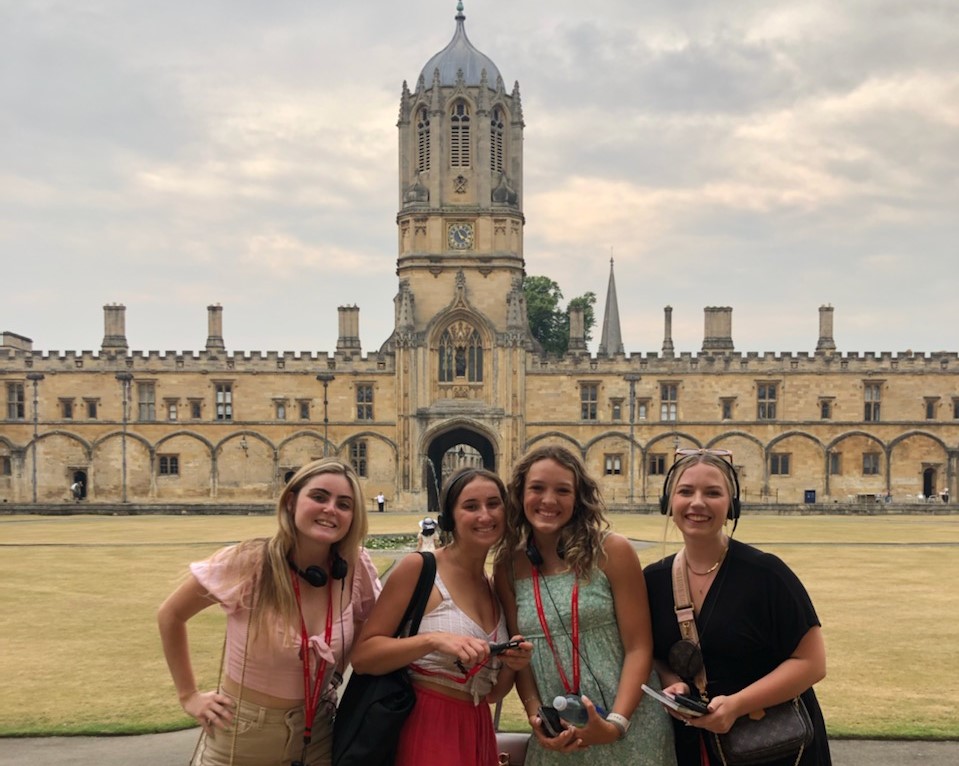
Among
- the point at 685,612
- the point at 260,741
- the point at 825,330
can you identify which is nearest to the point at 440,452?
the point at 825,330

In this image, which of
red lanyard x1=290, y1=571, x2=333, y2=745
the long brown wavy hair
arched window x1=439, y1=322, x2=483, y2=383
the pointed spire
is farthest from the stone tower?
red lanyard x1=290, y1=571, x2=333, y2=745

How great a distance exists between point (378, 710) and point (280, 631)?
62 centimetres

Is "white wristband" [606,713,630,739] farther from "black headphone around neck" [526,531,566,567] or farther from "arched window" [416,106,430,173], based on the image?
"arched window" [416,106,430,173]

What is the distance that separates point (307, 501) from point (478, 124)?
48309mm

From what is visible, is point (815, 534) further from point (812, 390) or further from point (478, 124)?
point (478, 124)

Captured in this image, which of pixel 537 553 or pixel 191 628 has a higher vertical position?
pixel 537 553

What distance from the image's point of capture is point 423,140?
170ft

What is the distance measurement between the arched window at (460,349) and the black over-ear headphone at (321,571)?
1773 inches

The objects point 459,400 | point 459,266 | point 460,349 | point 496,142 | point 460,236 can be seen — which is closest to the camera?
point 459,400

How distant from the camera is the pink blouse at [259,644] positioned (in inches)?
186

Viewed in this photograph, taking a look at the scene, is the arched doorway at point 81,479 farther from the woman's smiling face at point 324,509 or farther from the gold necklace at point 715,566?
the gold necklace at point 715,566

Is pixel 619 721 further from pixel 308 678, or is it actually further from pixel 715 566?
pixel 308 678

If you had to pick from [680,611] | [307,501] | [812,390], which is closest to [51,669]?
[307,501]

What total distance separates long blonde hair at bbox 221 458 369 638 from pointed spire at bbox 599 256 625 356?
81494 mm
